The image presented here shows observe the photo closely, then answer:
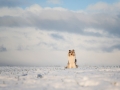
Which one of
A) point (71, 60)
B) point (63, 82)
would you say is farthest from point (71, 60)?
point (63, 82)

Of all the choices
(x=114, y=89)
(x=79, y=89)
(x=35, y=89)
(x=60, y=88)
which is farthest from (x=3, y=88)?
(x=114, y=89)

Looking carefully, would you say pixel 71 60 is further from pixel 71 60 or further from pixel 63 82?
pixel 63 82

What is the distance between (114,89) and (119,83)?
4.26 ft

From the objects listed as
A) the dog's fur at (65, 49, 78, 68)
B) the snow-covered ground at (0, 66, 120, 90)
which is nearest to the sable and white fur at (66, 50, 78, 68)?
the dog's fur at (65, 49, 78, 68)

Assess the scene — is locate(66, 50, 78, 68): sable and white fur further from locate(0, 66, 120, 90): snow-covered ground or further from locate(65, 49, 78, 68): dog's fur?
locate(0, 66, 120, 90): snow-covered ground

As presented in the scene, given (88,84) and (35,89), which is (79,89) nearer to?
(88,84)

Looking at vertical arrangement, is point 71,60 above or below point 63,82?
above

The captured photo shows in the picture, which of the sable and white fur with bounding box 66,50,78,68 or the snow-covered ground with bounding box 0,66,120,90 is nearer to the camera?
the snow-covered ground with bounding box 0,66,120,90

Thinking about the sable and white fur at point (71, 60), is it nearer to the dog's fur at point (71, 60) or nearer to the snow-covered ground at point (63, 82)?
the dog's fur at point (71, 60)

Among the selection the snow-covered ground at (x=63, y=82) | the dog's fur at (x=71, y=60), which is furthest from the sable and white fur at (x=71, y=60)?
the snow-covered ground at (x=63, y=82)

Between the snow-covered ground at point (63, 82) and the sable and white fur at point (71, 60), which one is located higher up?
the sable and white fur at point (71, 60)

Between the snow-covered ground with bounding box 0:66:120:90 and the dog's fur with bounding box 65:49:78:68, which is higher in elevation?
the dog's fur with bounding box 65:49:78:68

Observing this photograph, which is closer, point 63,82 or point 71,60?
point 63,82

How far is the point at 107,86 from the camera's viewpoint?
9484 mm
